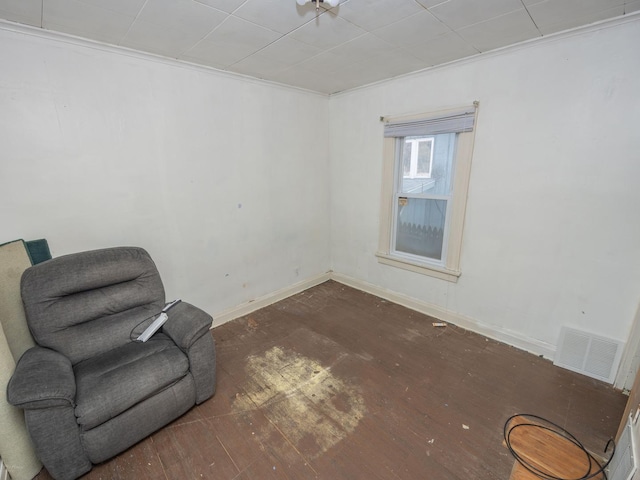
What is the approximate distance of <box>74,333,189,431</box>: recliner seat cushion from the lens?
4.77ft

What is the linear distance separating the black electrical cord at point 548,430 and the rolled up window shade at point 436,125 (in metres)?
2.20

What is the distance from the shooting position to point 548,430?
173cm

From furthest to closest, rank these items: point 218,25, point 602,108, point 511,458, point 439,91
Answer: point 439,91 → point 602,108 → point 218,25 → point 511,458

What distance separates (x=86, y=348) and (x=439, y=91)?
133 inches

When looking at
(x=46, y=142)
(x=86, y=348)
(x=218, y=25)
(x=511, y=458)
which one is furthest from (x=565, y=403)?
(x=46, y=142)

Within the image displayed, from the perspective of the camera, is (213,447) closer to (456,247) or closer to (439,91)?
(456,247)

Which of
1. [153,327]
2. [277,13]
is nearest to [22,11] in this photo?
[277,13]

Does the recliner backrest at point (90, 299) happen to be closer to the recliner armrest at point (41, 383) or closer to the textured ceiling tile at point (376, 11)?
the recliner armrest at point (41, 383)

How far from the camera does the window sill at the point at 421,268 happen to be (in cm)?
281

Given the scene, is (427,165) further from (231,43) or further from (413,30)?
(231,43)

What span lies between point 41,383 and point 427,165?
3206mm

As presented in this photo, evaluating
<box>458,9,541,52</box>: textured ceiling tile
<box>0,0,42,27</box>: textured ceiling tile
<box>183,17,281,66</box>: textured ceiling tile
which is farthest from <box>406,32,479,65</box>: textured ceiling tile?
<box>0,0,42,27</box>: textured ceiling tile

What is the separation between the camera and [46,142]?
186 centimetres

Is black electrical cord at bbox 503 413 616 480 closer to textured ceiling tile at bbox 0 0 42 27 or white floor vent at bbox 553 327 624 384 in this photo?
white floor vent at bbox 553 327 624 384
